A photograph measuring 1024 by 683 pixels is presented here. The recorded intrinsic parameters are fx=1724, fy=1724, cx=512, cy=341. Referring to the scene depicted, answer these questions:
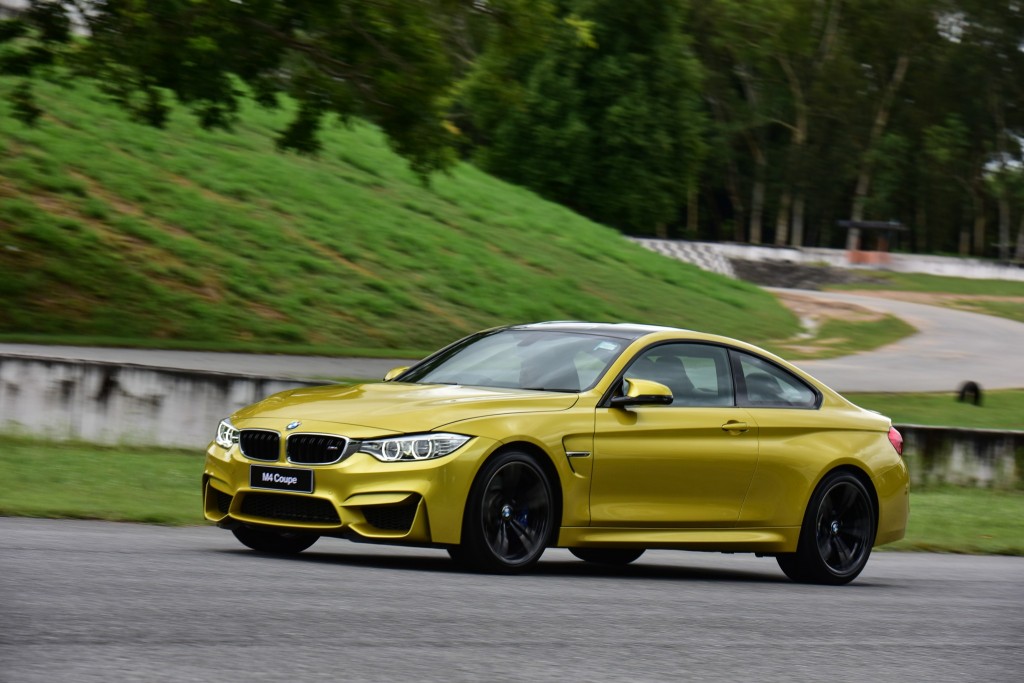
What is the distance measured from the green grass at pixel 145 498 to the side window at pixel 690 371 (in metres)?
3.53

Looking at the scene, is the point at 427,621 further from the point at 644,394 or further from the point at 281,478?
the point at 644,394

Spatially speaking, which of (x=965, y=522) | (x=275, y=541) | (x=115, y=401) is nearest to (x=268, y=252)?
(x=115, y=401)

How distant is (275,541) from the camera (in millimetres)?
9727

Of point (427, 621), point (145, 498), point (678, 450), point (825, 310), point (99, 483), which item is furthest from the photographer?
point (825, 310)

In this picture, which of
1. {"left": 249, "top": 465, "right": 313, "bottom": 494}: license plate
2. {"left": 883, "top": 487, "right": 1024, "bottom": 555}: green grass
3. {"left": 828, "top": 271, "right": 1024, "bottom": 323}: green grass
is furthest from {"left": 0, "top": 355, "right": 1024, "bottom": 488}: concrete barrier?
{"left": 828, "top": 271, "right": 1024, "bottom": 323}: green grass

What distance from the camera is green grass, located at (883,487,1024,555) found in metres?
14.5

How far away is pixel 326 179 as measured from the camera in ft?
127

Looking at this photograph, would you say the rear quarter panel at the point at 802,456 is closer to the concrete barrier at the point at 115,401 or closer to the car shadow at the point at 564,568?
the car shadow at the point at 564,568

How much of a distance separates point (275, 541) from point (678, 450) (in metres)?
2.35

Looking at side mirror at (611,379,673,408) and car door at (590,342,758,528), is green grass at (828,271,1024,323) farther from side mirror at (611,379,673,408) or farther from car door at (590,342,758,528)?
side mirror at (611,379,673,408)

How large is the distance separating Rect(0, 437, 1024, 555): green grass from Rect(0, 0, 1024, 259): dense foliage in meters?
8.69

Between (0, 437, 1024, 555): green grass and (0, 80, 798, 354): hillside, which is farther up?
(0, 80, 798, 354): hillside

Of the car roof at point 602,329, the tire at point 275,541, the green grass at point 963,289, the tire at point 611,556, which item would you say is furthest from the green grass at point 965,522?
the green grass at point 963,289

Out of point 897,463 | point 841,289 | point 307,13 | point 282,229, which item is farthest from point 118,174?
point 841,289
